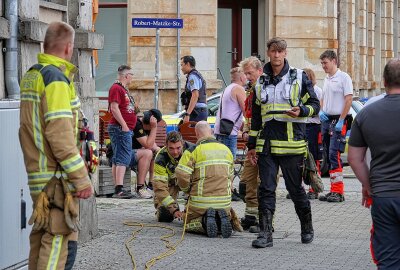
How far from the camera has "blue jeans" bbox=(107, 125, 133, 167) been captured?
16.0 m

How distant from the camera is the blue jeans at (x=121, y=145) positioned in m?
16.0

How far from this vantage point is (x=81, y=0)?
537 inches

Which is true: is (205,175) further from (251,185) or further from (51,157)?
(51,157)

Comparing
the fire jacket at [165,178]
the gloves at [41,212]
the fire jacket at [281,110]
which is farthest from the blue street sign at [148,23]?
the gloves at [41,212]

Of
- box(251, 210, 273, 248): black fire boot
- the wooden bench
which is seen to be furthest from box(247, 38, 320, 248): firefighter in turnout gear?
the wooden bench

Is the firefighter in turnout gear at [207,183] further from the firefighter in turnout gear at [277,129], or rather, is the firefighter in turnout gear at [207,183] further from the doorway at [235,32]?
the doorway at [235,32]

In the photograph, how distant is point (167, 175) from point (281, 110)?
2.19 metres

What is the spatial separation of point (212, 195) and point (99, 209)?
2.68m

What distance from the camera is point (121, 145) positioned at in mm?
15930

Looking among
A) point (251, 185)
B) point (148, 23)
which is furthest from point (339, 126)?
point (148, 23)

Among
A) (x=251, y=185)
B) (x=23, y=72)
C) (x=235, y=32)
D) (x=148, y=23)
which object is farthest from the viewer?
(x=235, y=32)

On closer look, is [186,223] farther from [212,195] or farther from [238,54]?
[238,54]

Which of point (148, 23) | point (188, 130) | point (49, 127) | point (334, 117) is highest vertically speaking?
point (148, 23)

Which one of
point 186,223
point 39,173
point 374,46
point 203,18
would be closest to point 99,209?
point 186,223
